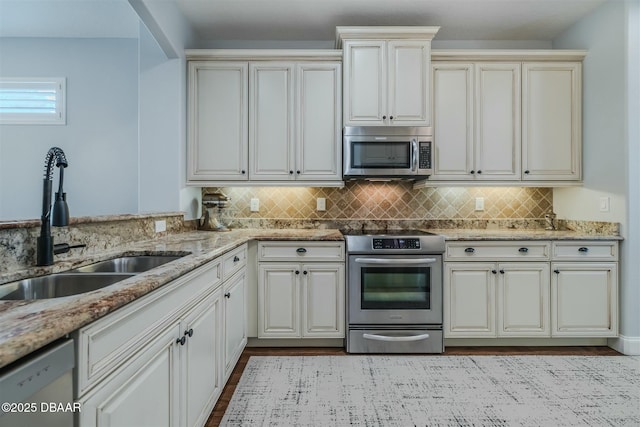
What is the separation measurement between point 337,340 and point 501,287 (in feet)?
4.55

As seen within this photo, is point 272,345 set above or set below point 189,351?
below

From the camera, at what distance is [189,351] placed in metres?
1.51

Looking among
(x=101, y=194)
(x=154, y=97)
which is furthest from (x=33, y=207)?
(x=154, y=97)

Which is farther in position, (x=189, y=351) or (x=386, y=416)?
(x=386, y=416)

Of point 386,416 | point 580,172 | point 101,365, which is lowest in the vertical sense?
point 386,416

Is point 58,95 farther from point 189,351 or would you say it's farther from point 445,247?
point 445,247

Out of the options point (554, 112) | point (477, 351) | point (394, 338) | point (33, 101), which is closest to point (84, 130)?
point (33, 101)

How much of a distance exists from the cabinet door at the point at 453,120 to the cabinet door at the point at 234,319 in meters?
1.92

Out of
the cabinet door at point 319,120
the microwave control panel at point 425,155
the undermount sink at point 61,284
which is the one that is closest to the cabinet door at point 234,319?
the undermount sink at point 61,284

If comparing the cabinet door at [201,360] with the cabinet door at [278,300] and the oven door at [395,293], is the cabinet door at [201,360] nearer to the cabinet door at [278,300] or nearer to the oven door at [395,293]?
the cabinet door at [278,300]

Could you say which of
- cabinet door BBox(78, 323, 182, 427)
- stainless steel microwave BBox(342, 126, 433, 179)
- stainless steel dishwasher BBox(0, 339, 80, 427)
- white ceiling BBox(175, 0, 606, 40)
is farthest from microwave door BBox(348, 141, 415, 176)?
stainless steel dishwasher BBox(0, 339, 80, 427)

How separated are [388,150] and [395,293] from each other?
119 cm

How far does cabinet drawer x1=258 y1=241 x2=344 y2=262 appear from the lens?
9.32 feet

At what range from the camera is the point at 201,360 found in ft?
5.48
